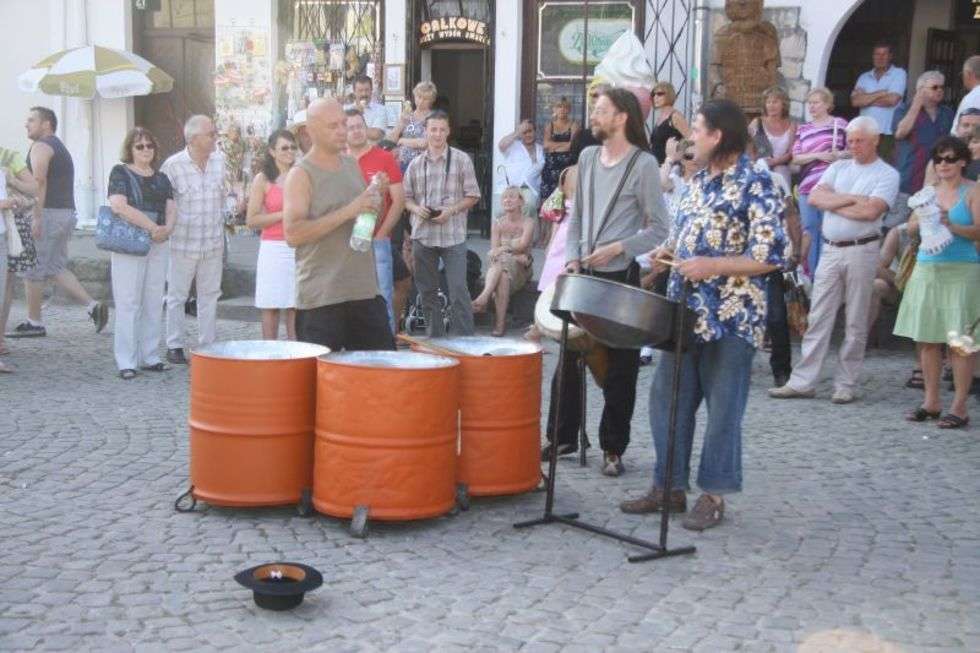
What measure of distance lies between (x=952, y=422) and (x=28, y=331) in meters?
7.43

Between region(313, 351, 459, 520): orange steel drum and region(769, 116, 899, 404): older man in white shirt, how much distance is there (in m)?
4.06

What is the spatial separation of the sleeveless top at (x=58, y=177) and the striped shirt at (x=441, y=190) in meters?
3.13

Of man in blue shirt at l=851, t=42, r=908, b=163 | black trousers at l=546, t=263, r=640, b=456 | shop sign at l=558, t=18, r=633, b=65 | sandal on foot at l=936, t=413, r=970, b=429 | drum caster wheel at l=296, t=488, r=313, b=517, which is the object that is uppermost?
shop sign at l=558, t=18, r=633, b=65

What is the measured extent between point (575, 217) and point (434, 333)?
12.1 ft

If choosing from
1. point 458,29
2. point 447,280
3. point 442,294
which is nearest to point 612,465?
point 447,280

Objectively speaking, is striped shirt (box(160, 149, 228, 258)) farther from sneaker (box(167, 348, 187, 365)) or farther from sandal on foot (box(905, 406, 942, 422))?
sandal on foot (box(905, 406, 942, 422))

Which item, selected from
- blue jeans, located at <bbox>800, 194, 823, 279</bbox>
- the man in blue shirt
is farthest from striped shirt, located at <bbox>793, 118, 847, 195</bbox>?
the man in blue shirt

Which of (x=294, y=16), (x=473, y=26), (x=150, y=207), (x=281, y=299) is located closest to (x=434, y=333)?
(x=281, y=299)

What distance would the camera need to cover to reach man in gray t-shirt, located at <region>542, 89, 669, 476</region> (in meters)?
6.28

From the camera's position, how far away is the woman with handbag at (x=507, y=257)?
11297 millimetres

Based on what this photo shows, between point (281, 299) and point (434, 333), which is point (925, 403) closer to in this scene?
point (434, 333)

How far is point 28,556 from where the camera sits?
509cm

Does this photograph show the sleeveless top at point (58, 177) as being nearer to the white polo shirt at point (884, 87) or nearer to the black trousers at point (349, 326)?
the black trousers at point (349, 326)

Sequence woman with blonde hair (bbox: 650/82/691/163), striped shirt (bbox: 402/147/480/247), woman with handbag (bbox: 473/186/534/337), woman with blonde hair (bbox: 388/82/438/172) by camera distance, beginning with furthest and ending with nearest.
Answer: woman with blonde hair (bbox: 388/82/438/172), woman with blonde hair (bbox: 650/82/691/163), woman with handbag (bbox: 473/186/534/337), striped shirt (bbox: 402/147/480/247)
